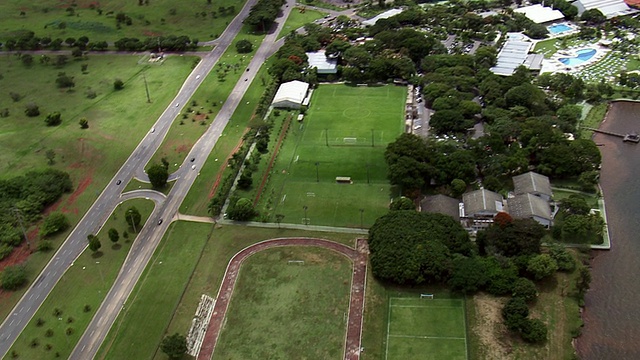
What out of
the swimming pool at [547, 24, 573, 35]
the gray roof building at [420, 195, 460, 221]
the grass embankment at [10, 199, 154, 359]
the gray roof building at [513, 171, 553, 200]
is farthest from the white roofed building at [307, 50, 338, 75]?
the grass embankment at [10, 199, 154, 359]

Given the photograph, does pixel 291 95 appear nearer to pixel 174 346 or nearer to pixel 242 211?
pixel 242 211

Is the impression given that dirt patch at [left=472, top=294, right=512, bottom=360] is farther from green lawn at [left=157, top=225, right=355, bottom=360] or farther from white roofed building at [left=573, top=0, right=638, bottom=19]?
white roofed building at [left=573, top=0, right=638, bottom=19]

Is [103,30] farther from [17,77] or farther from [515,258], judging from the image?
[515,258]

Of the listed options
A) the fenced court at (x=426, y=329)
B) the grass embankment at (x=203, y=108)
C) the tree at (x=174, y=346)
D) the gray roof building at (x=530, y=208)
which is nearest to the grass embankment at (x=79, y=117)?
the grass embankment at (x=203, y=108)

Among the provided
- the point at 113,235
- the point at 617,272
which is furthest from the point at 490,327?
the point at 113,235

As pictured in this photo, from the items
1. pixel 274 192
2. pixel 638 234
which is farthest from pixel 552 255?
pixel 274 192

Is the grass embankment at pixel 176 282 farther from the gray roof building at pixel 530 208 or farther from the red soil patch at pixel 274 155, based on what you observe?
the gray roof building at pixel 530 208
